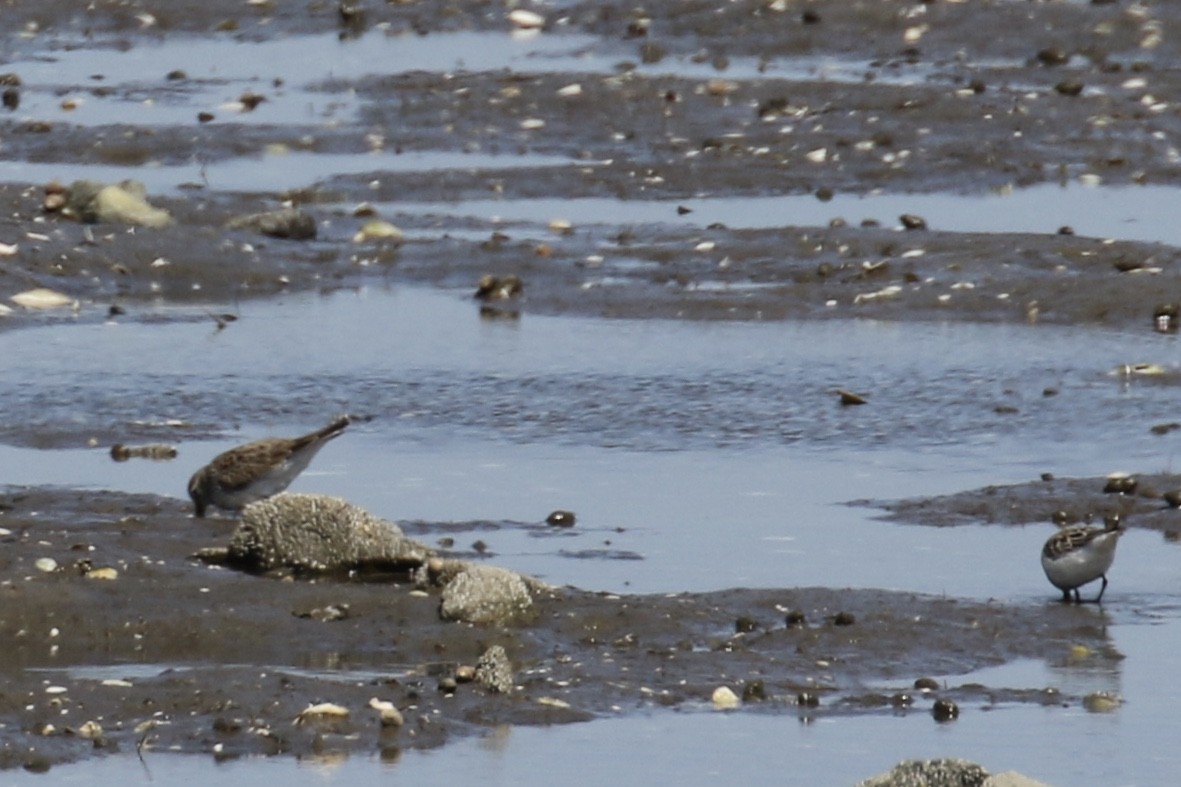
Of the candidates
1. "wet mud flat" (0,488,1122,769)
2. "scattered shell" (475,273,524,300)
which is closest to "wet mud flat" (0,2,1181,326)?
"scattered shell" (475,273,524,300)

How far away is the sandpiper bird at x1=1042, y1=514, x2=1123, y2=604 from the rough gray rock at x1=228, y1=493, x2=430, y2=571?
2.28m

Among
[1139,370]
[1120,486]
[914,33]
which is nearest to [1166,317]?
[1139,370]

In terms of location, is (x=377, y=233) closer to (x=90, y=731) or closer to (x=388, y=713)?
(x=388, y=713)

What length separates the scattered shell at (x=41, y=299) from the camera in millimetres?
16594

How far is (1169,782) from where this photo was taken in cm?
794

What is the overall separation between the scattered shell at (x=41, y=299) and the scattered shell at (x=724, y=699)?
28.2ft

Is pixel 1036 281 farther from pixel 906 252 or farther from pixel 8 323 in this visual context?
pixel 8 323

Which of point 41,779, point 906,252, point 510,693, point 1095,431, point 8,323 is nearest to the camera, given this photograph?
point 41,779

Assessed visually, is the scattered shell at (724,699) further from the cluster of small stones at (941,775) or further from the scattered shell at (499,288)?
the scattered shell at (499,288)

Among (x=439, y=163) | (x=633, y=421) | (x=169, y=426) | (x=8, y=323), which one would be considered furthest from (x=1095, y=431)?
(x=439, y=163)

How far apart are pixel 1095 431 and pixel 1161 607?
123 inches

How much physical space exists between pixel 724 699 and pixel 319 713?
1306mm

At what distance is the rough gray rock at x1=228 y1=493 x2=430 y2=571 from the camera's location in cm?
1010

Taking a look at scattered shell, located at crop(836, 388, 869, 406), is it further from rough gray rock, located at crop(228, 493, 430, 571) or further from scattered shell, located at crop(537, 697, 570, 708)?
scattered shell, located at crop(537, 697, 570, 708)
